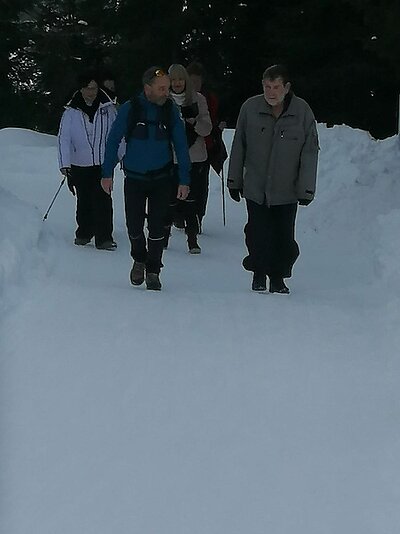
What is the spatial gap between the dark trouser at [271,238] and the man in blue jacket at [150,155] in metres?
0.56

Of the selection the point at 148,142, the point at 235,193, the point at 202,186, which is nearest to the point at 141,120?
the point at 148,142

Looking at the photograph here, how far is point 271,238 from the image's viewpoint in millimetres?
6699

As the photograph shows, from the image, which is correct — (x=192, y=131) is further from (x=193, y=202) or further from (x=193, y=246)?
(x=193, y=246)

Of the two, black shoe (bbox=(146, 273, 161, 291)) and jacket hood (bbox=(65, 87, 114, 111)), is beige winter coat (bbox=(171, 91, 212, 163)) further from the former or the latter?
black shoe (bbox=(146, 273, 161, 291))

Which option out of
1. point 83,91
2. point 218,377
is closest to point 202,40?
point 83,91

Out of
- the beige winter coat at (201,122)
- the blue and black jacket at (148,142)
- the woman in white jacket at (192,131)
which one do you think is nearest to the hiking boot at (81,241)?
the woman in white jacket at (192,131)

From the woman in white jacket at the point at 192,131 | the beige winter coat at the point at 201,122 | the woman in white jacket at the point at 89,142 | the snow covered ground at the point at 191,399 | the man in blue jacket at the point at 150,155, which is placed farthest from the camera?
the beige winter coat at the point at 201,122

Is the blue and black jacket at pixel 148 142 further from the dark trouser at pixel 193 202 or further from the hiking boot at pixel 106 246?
the hiking boot at pixel 106 246

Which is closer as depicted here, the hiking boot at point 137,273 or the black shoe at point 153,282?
the black shoe at point 153,282

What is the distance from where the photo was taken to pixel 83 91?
8328mm

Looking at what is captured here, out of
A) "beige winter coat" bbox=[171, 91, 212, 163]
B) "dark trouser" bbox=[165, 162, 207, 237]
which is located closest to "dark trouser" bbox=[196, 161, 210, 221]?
"dark trouser" bbox=[165, 162, 207, 237]

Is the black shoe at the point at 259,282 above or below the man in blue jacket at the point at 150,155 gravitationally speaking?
below

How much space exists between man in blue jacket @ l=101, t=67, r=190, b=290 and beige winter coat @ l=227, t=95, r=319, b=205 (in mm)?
423

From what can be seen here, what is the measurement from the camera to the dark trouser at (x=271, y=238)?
6.63 m
